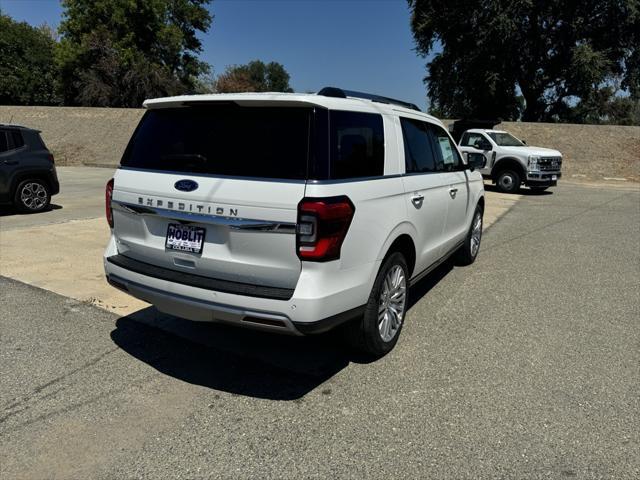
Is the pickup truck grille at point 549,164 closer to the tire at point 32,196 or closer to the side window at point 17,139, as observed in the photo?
the tire at point 32,196

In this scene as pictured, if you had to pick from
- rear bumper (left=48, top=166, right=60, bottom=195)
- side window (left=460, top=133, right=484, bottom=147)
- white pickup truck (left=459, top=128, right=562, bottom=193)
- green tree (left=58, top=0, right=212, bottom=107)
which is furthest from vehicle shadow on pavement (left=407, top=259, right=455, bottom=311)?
green tree (left=58, top=0, right=212, bottom=107)

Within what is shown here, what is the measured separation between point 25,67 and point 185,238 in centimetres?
5413

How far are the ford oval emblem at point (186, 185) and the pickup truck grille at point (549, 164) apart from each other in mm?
14602

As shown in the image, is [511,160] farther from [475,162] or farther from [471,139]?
[475,162]

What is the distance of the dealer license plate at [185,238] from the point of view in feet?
10.5

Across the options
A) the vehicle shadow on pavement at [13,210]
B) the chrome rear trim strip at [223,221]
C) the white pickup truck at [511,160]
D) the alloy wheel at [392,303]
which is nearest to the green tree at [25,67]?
the vehicle shadow on pavement at [13,210]

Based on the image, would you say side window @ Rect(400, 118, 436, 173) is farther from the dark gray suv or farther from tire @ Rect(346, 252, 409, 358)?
the dark gray suv

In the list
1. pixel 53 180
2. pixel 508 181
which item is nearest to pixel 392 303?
pixel 53 180

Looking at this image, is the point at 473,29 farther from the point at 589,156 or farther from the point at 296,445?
the point at 296,445

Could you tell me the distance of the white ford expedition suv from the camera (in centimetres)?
296

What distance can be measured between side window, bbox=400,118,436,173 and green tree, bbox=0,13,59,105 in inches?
1970

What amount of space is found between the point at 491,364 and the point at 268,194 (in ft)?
7.30

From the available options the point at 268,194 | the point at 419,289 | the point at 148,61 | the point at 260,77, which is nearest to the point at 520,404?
the point at 268,194

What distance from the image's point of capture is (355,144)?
338 cm
